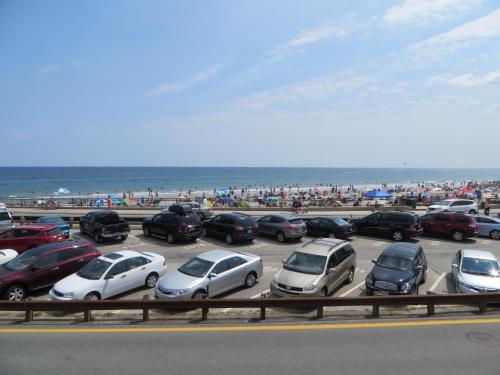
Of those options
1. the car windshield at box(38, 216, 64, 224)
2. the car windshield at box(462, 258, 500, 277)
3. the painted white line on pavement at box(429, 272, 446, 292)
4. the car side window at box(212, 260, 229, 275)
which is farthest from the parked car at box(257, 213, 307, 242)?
the car windshield at box(38, 216, 64, 224)

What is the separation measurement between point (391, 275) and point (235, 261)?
493 cm

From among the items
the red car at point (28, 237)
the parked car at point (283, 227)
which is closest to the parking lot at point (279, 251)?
the parked car at point (283, 227)

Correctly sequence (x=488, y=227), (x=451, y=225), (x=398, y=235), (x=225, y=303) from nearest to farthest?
(x=225, y=303), (x=398, y=235), (x=451, y=225), (x=488, y=227)

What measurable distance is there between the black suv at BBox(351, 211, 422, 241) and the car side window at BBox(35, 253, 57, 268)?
52.9ft

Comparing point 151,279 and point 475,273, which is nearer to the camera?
point 475,273

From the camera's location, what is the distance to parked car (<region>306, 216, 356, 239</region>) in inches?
723

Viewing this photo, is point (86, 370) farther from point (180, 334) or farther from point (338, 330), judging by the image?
point (338, 330)

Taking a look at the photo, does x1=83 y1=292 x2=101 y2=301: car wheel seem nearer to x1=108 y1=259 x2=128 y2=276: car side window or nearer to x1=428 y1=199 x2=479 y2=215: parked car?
x1=108 y1=259 x2=128 y2=276: car side window

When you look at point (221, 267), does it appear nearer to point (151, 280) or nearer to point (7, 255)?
point (151, 280)

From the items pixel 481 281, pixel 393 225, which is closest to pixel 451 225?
pixel 393 225

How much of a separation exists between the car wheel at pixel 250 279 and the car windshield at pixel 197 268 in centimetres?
Answer: 162

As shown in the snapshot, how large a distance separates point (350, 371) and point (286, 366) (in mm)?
1048

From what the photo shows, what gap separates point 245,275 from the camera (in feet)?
36.4

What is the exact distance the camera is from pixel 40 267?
10.8 metres
